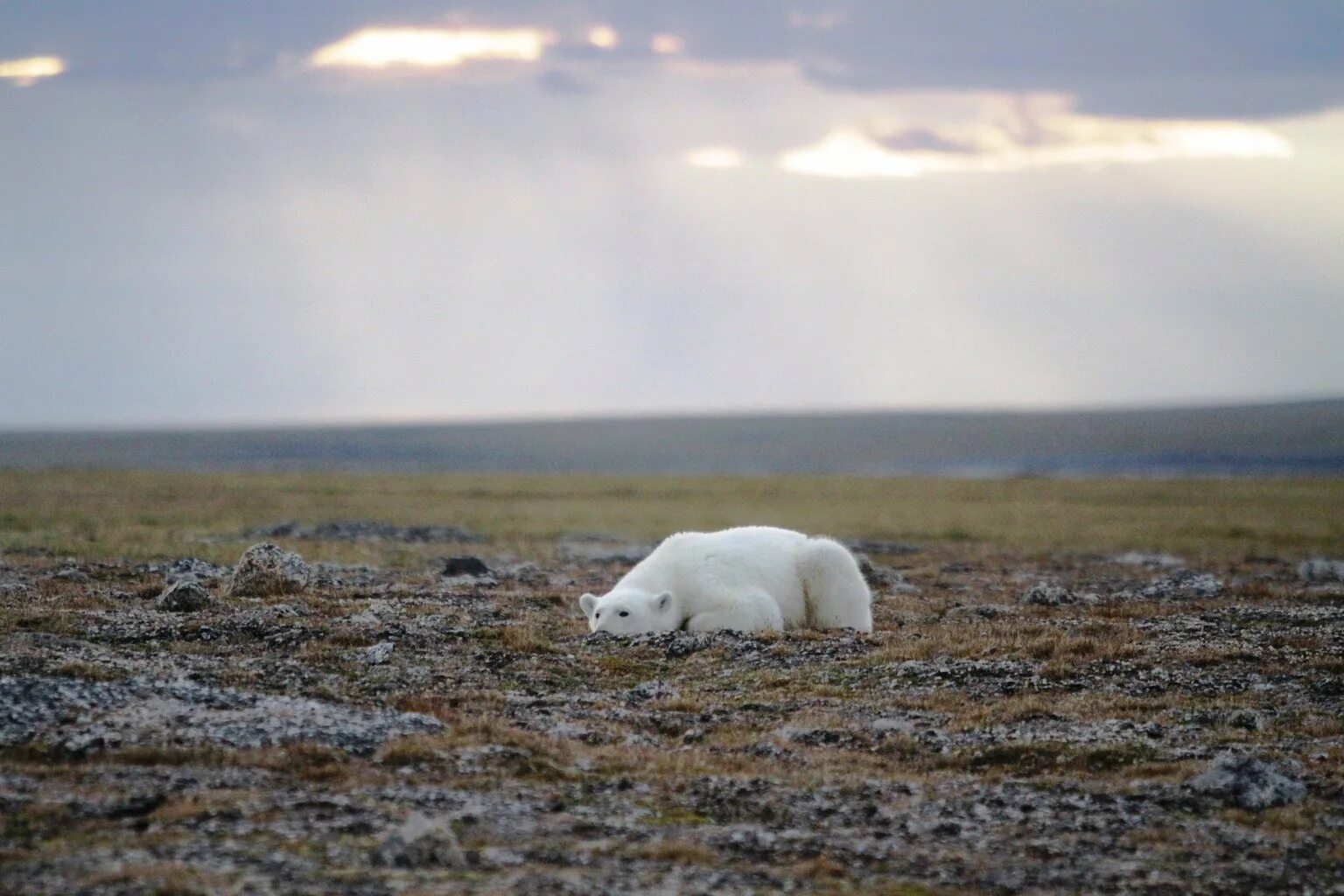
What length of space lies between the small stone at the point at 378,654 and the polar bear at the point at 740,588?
3201 millimetres

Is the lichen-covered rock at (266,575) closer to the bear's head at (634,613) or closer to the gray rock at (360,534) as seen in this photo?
the bear's head at (634,613)

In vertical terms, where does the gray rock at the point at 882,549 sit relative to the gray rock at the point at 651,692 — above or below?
below

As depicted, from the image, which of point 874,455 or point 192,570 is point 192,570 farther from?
point 874,455

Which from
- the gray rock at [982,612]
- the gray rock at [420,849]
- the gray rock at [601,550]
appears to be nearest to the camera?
the gray rock at [420,849]

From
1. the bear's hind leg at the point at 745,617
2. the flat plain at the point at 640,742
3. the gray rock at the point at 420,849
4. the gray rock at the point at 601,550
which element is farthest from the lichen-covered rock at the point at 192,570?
the gray rock at the point at 420,849

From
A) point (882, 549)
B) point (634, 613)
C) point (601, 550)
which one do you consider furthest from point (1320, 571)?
point (634, 613)

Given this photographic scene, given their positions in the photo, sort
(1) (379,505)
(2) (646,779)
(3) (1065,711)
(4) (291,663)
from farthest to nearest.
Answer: (1) (379,505) < (4) (291,663) < (3) (1065,711) < (2) (646,779)

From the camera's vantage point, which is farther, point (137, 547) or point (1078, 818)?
point (137, 547)

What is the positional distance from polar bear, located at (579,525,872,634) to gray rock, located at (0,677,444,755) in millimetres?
5958

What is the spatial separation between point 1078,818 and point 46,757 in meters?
8.14

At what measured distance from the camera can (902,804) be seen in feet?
36.3

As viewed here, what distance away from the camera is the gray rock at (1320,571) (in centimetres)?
2860

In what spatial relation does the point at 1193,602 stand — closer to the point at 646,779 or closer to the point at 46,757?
the point at 646,779

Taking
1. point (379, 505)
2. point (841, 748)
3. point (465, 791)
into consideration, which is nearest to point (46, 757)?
point (465, 791)
